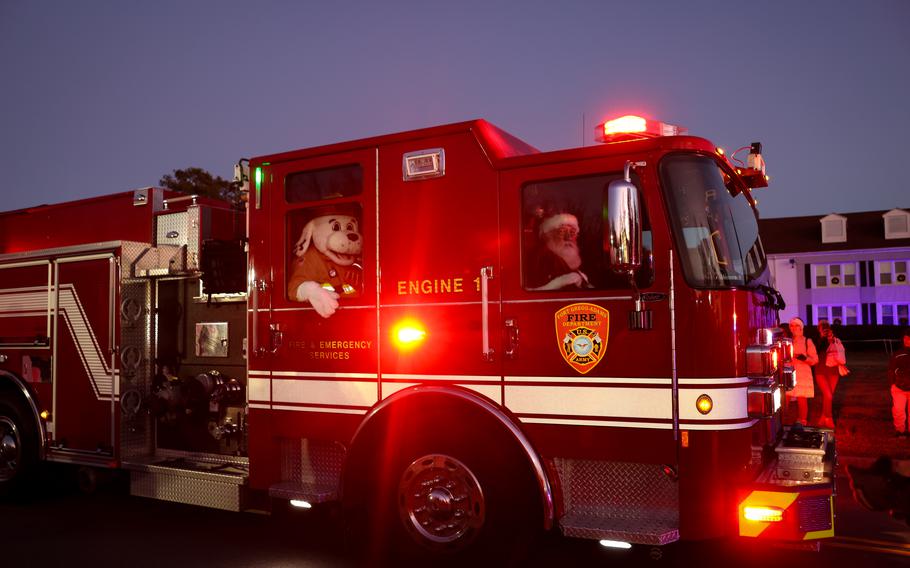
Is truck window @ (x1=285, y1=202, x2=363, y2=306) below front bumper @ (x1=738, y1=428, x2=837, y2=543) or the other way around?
the other way around

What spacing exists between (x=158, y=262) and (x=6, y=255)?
1968mm

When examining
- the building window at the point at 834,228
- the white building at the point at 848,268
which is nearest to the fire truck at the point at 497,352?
the white building at the point at 848,268

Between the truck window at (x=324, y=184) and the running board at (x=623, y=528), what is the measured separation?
2578mm

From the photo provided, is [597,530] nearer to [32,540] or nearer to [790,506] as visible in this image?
[790,506]

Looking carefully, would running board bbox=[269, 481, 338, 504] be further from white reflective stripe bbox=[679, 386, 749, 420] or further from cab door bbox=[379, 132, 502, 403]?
white reflective stripe bbox=[679, 386, 749, 420]

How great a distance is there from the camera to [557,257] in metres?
4.81

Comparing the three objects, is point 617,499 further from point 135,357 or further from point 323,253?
point 135,357

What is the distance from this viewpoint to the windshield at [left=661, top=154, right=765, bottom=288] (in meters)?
4.45

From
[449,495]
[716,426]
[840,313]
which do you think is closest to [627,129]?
[716,426]

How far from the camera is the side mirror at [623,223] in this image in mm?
4156

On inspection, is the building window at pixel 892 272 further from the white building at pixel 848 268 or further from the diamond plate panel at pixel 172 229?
the diamond plate panel at pixel 172 229

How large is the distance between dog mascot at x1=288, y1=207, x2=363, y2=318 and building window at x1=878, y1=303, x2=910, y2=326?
39357mm

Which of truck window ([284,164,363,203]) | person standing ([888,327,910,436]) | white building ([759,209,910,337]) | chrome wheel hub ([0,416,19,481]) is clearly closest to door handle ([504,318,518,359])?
truck window ([284,164,363,203])

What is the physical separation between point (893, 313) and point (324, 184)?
39983 millimetres
